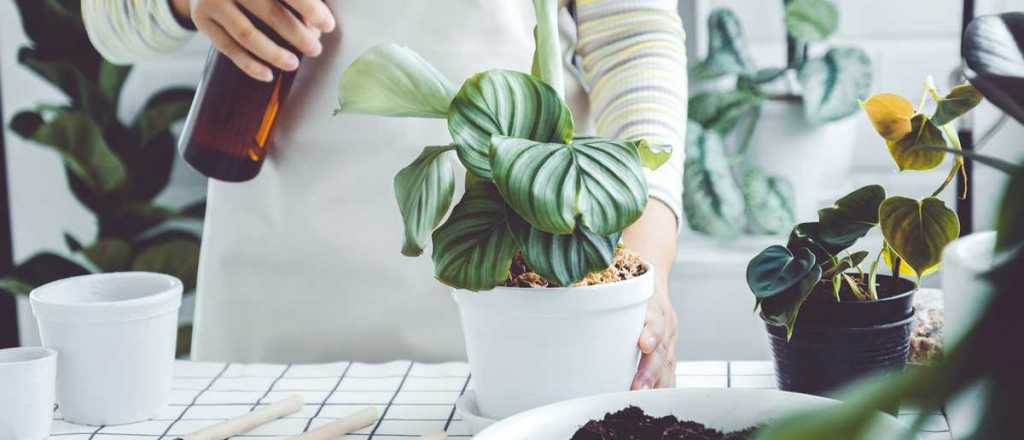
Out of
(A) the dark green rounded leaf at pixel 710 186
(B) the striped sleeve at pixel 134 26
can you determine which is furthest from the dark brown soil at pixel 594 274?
(A) the dark green rounded leaf at pixel 710 186

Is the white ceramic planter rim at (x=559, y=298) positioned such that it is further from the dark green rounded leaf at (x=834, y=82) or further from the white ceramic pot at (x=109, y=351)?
the dark green rounded leaf at (x=834, y=82)

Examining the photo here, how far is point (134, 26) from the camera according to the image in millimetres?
1102

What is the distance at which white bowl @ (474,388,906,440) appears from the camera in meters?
0.59

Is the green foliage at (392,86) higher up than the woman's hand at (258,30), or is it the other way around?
the woman's hand at (258,30)

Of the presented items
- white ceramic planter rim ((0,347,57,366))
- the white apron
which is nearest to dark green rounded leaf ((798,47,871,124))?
the white apron

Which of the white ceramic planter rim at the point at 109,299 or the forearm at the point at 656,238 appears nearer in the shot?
the white ceramic planter rim at the point at 109,299

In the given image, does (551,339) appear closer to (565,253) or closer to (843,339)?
(565,253)

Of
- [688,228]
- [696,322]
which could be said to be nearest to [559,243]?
[696,322]

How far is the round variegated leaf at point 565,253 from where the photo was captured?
2.05 feet

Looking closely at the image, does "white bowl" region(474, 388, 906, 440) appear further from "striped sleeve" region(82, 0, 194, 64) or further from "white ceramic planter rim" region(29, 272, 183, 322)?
"striped sleeve" region(82, 0, 194, 64)

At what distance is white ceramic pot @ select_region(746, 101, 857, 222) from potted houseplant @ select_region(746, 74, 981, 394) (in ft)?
3.53

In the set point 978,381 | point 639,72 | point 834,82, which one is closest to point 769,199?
point 834,82

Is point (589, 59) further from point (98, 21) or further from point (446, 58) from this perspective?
point (98, 21)

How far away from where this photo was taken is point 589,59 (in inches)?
40.9
